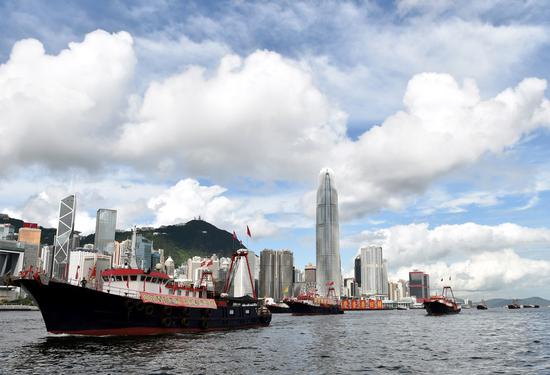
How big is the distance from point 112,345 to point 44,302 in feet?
33.2

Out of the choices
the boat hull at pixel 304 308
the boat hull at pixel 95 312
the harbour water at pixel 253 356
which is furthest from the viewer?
the boat hull at pixel 304 308

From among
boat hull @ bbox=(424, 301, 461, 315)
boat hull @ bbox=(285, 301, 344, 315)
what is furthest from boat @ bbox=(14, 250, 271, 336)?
boat hull @ bbox=(424, 301, 461, 315)

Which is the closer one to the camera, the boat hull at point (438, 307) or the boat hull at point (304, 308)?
the boat hull at point (438, 307)

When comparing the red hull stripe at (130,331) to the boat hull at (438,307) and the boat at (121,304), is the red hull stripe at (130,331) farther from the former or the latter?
the boat hull at (438,307)

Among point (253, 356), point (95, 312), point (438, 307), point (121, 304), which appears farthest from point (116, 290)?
point (438, 307)

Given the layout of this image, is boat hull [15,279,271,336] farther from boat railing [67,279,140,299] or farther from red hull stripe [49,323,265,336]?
boat railing [67,279,140,299]

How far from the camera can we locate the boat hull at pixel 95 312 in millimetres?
49625

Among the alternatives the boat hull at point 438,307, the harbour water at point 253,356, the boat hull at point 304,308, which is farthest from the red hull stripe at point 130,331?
the boat hull at point 438,307

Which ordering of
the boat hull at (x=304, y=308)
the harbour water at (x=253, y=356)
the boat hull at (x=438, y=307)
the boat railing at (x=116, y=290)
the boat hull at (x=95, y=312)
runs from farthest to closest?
the boat hull at (x=304, y=308) → the boat hull at (x=438, y=307) → the boat railing at (x=116, y=290) → the boat hull at (x=95, y=312) → the harbour water at (x=253, y=356)

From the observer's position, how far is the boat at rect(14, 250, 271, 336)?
49.8 metres

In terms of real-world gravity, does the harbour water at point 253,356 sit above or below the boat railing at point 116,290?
below

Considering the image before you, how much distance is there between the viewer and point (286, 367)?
129ft

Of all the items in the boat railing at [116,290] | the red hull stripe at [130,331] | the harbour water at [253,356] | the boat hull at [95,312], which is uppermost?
the boat railing at [116,290]

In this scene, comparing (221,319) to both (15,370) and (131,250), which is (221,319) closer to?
(131,250)
